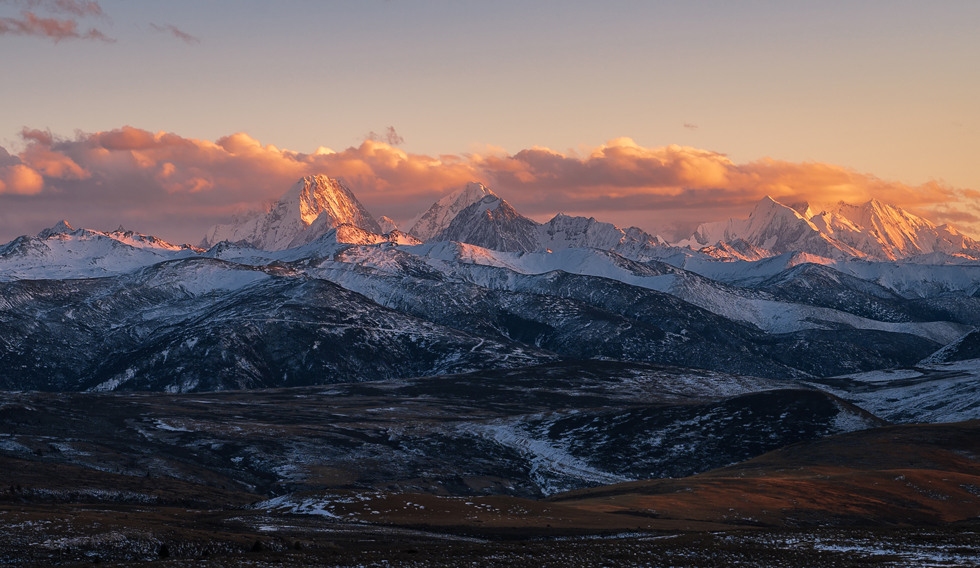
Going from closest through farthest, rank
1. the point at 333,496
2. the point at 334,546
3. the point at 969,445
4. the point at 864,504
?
the point at 334,546
the point at 333,496
the point at 864,504
the point at 969,445

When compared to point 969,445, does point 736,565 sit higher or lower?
higher

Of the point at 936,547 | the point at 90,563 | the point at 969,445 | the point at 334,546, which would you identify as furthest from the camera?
the point at 969,445

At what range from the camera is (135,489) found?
14500 centimetres

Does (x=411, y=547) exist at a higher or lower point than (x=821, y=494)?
higher

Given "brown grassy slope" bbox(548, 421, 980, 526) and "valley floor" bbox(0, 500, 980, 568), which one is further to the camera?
"brown grassy slope" bbox(548, 421, 980, 526)

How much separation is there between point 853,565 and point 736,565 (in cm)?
737

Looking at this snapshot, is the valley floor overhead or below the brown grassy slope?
overhead

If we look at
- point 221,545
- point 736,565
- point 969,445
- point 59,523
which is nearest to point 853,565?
point 736,565

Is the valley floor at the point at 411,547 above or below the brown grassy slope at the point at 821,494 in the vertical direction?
above

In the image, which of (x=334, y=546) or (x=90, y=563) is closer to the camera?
(x=90, y=563)

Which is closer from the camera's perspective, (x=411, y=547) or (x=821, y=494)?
(x=411, y=547)

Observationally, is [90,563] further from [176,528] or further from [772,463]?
[772,463]

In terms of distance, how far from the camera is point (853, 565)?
65938mm

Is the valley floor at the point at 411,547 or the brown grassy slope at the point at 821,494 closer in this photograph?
the valley floor at the point at 411,547
